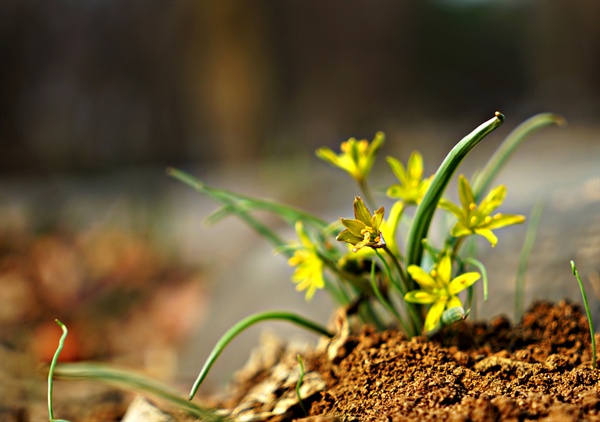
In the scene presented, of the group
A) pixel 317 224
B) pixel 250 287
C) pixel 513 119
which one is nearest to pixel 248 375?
pixel 317 224

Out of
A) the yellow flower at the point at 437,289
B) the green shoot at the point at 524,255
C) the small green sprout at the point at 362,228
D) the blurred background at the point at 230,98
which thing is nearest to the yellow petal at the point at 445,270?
the yellow flower at the point at 437,289

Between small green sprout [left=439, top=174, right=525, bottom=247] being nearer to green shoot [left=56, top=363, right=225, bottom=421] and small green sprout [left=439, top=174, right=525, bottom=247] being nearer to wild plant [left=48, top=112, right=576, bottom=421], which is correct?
wild plant [left=48, top=112, right=576, bottom=421]

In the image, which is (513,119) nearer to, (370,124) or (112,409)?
(370,124)

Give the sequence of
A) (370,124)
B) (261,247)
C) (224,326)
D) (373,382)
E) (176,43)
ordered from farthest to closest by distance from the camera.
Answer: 1. (370,124)
2. (176,43)
3. (261,247)
4. (224,326)
5. (373,382)

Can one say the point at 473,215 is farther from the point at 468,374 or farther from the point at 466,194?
the point at 468,374

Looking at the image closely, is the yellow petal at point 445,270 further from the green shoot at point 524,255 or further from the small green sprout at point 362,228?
the green shoot at point 524,255

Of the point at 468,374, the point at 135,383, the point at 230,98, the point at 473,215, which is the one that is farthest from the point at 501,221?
the point at 230,98
